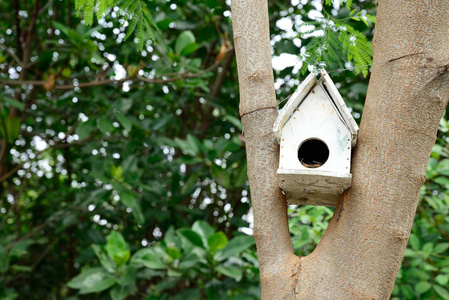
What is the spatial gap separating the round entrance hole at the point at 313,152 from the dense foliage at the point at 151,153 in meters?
0.38

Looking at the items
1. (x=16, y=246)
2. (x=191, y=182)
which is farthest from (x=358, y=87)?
(x=16, y=246)

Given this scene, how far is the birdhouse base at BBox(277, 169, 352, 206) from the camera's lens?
1498mm

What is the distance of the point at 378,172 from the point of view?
1426 mm

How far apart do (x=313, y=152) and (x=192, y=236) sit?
138cm

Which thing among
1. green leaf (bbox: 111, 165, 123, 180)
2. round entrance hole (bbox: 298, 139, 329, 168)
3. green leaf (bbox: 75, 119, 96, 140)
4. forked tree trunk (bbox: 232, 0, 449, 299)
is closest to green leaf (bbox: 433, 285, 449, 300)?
round entrance hole (bbox: 298, 139, 329, 168)

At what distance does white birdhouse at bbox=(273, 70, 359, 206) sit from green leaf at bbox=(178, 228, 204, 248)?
1354 mm

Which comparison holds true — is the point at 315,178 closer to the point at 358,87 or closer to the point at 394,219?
the point at 394,219

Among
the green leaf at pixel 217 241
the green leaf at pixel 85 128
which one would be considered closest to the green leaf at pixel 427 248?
the green leaf at pixel 217 241

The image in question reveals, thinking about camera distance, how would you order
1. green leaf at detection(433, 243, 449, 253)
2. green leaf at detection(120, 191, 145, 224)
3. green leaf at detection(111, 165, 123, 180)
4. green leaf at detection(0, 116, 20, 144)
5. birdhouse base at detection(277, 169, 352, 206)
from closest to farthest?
birdhouse base at detection(277, 169, 352, 206), green leaf at detection(433, 243, 449, 253), green leaf at detection(120, 191, 145, 224), green leaf at detection(111, 165, 123, 180), green leaf at detection(0, 116, 20, 144)

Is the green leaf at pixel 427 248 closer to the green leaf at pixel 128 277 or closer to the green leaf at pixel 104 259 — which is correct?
the green leaf at pixel 128 277

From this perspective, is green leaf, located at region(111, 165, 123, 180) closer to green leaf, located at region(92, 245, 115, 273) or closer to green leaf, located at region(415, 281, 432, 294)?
green leaf, located at region(92, 245, 115, 273)

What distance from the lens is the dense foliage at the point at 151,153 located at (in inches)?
122

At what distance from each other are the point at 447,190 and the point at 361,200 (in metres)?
2.32

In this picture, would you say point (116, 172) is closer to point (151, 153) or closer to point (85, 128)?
point (85, 128)
